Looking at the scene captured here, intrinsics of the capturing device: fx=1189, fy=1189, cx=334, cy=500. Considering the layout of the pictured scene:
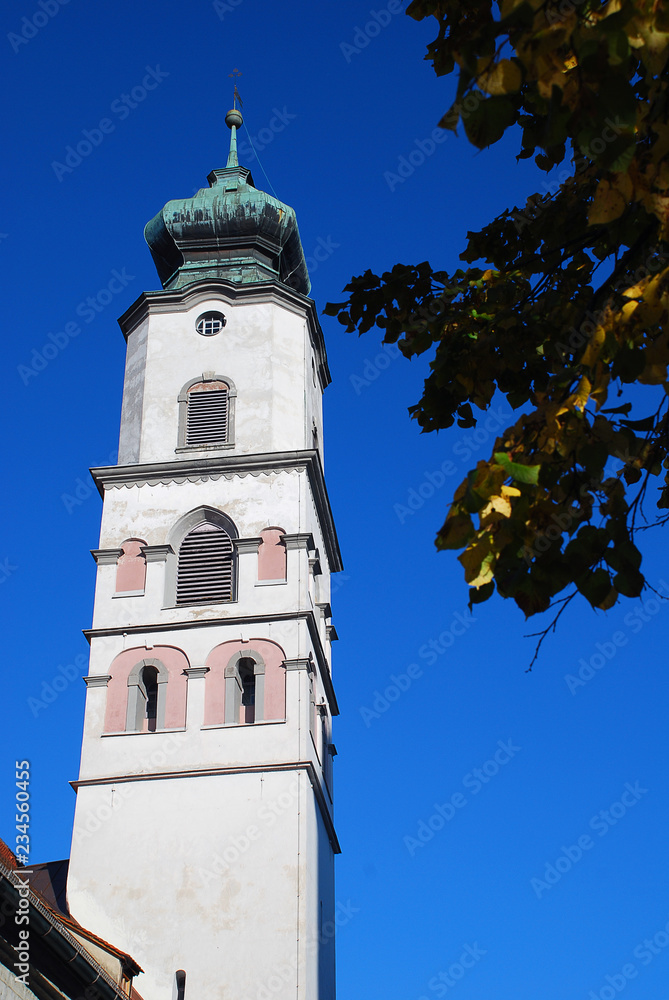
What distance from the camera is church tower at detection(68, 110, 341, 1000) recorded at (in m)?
18.1

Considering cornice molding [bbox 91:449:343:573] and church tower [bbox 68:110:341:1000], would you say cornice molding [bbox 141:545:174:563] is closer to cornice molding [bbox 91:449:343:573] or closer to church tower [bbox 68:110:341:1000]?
church tower [bbox 68:110:341:1000]

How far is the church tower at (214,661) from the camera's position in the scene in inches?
711

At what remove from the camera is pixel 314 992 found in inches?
706

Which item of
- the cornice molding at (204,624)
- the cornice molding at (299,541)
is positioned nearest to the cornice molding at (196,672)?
the cornice molding at (204,624)

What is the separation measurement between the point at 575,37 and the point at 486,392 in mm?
2494

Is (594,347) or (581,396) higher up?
(594,347)

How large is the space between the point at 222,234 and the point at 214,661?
36.3 feet

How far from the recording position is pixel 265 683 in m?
20.0

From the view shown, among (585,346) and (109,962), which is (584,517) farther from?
(109,962)

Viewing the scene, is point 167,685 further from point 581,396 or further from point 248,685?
point 581,396

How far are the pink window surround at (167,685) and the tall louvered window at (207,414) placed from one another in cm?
454

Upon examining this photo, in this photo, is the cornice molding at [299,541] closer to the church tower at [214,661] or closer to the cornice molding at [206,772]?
the church tower at [214,661]

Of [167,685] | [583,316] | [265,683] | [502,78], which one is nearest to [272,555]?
[265,683]

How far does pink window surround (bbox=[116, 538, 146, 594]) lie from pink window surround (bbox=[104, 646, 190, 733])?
4.30 ft
